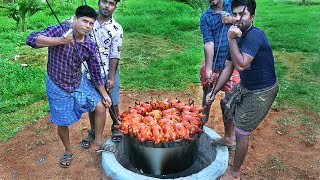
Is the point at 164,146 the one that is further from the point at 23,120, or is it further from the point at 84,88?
the point at 23,120

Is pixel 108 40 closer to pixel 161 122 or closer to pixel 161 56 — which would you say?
pixel 161 122

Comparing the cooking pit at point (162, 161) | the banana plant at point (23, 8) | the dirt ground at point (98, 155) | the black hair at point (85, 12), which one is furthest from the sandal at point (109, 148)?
the banana plant at point (23, 8)

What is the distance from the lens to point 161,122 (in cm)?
356

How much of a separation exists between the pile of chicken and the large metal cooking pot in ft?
0.21

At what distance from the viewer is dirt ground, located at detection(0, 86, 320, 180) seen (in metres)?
4.52

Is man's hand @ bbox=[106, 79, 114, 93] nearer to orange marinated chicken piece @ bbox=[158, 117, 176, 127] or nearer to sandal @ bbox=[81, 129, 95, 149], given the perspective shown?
sandal @ bbox=[81, 129, 95, 149]

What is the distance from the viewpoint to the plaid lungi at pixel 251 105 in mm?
3613

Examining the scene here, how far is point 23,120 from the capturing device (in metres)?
5.91

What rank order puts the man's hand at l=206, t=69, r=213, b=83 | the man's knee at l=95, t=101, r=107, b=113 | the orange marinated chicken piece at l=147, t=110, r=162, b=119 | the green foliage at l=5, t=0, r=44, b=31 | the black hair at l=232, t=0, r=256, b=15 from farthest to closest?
the green foliage at l=5, t=0, r=44, b=31 → the man's hand at l=206, t=69, r=213, b=83 → the man's knee at l=95, t=101, r=107, b=113 → the orange marinated chicken piece at l=147, t=110, r=162, b=119 → the black hair at l=232, t=0, r=256, b=15

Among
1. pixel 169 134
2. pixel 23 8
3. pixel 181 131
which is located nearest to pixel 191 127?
pixel 181 131

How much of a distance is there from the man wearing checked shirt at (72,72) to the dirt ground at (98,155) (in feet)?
1.83

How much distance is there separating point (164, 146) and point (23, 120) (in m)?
3.35

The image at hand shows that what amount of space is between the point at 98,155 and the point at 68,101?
3.38 ft

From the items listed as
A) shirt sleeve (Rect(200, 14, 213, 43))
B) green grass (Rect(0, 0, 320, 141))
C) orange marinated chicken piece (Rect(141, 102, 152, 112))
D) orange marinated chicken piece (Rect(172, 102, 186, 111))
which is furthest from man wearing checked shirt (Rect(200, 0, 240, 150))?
green grass (Rect(0, 0, 320, 141))
